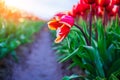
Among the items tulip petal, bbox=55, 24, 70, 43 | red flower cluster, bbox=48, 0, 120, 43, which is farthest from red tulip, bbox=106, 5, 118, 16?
tulip petal, bbox=55, 24, 70, 43

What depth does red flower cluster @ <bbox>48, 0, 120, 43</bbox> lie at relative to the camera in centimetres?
297

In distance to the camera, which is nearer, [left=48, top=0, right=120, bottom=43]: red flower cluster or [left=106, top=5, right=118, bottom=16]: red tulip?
[left=48, top=0, right=120, bottom=43]: red flower cluster

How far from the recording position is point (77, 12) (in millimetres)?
4387

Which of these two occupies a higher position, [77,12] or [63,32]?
[63,32]

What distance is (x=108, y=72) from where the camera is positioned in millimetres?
3334

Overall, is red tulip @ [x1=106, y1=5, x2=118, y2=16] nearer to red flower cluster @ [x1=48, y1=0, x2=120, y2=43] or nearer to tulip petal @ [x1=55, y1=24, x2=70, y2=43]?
red flower cluster @ [x1=48, y1=0, x2=120, y2=43]

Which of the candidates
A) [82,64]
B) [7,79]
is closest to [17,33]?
[7,79]

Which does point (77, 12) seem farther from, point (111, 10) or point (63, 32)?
point (63, 32)

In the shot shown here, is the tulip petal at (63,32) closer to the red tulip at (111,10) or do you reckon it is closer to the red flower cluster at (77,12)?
the red flower cluster at (77,12)

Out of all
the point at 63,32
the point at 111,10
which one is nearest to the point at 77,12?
the point at 111,10

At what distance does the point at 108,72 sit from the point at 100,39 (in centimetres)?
33

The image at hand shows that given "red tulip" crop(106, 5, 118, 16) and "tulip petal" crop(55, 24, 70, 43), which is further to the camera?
"red tulip" crop(106, 5, 118, 16)

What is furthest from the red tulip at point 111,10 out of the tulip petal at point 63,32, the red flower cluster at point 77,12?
the tulip petal at point 63,32

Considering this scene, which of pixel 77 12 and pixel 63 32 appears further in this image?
pixel 77 12
